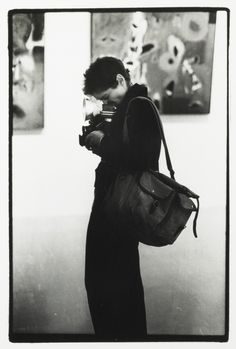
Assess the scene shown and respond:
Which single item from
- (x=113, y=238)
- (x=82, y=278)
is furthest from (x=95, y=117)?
(x=82, y=278)

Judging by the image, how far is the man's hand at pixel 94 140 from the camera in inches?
56.3

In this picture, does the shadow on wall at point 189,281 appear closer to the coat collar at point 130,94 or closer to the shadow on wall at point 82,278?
the shadow on wall at point 82,278

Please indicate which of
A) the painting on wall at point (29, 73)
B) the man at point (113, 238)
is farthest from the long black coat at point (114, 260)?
the painting on wall at point (29, 73)

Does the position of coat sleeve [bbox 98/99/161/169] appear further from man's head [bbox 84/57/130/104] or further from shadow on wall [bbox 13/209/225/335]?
shadow on wall [bbox 13/209/225/335]

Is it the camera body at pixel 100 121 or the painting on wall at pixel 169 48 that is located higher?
the painting on wall at pixel 169 48

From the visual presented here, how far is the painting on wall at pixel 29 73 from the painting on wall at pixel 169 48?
A: 0.55ft

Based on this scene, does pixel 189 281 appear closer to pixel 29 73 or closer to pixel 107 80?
pixel 107 80

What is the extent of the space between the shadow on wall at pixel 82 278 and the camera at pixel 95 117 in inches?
10.3

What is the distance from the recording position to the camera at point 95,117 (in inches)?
56.5

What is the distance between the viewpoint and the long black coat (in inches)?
55.9

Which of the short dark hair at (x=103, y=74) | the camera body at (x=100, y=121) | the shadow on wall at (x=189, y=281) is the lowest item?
the shadow on wall at (x=189, y=281)

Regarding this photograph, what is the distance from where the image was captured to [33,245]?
1.46 m

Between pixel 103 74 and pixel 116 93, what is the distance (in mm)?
68

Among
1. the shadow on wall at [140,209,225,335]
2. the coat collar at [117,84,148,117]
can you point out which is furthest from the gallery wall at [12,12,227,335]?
the coat collar at [117,84,148,117]
